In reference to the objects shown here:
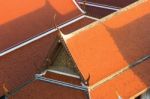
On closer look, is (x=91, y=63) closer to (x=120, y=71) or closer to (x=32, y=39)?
(x=120, y=71)

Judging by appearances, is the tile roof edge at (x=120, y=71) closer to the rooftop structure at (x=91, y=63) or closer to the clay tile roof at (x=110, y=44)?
the rooftop structure at (x=91, y=63)

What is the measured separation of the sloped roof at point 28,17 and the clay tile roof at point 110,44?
423cm

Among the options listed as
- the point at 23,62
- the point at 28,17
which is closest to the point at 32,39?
the point at 28,17

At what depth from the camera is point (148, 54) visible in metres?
18.3

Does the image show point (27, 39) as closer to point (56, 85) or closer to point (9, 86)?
point (9, 86)

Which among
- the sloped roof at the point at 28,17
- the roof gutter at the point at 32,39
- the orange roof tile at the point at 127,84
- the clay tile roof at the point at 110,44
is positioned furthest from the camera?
the sloped roof at the point at 28,17

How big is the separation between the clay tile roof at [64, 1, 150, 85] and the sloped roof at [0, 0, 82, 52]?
167 inches

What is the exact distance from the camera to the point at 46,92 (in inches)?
687

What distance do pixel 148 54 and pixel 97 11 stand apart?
26.9 ft

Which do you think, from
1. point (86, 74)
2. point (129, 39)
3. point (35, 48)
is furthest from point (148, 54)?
point (35, 48)

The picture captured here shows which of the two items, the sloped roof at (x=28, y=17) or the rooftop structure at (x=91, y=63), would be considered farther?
the sloped roof at (x=28, y=17)

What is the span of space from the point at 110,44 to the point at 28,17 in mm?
5900

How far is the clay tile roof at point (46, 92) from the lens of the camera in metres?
17.0

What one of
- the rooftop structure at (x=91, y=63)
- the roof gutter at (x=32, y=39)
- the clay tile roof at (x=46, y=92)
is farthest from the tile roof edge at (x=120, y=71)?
the roof gutter at (x=32, y=39)
